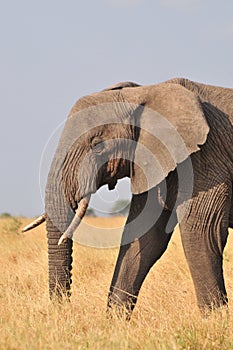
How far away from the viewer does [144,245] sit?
6.88 metres

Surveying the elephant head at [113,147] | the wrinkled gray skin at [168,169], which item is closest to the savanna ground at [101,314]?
the wrinkled gray skin at [168,169]

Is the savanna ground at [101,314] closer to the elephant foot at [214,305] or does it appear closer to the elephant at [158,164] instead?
the elephant foot at [214,305]

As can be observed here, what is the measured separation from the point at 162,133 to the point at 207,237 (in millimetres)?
926

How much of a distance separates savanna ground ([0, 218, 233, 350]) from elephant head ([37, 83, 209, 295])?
0.53 m

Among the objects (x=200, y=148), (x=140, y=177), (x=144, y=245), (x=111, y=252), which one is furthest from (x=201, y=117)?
(x=111, y=252)

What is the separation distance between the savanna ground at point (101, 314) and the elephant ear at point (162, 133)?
111 centimetres

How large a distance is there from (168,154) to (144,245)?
0.93 meters

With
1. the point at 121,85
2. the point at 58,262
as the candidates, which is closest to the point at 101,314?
the point at 58,262

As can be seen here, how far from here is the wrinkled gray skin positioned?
621 cm

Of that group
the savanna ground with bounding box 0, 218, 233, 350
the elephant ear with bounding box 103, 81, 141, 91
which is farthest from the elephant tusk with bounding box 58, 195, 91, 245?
the elephant ear with bounding box 103, 81, 141, 91

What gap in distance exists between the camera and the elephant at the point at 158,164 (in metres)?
6.20

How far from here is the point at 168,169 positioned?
21.0 ft

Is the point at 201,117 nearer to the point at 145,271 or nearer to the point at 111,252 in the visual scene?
the point at 145,271

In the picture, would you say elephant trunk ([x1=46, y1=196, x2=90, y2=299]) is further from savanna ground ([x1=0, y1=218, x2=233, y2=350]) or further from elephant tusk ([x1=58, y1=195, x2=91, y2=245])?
savanna ground ([x1=0, y1=218, x2=233, y2=350])
